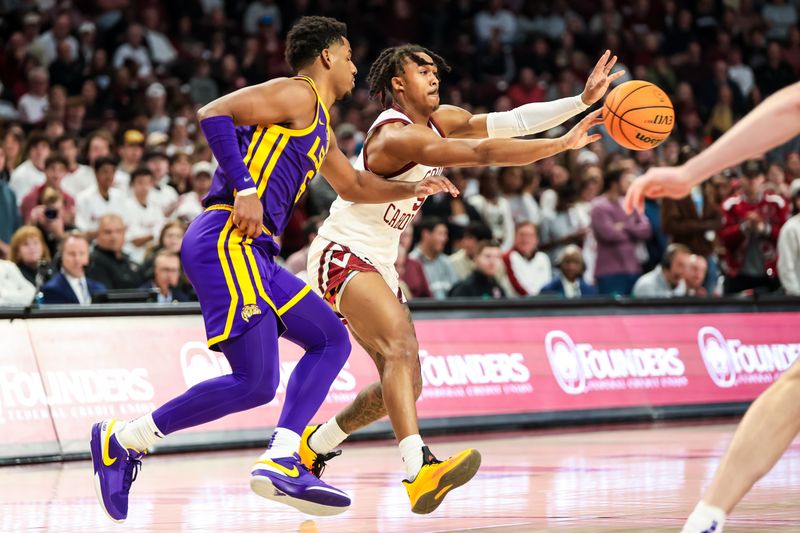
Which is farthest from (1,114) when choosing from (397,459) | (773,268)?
(773,268)

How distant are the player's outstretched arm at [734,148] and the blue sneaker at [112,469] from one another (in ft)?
10.1

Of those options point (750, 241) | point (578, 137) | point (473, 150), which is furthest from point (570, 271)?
point (578, 137)

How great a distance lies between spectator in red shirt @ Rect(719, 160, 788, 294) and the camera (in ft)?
45.8

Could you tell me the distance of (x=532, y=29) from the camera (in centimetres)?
2133

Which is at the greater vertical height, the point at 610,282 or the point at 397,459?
the point at 397,459

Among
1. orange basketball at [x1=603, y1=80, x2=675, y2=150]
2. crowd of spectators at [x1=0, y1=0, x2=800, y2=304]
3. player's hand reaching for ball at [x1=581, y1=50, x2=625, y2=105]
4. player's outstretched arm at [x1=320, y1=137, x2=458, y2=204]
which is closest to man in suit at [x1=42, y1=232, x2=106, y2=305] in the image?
crowd of spectators at [x1=0, y1=0, x2=800, y2=304]

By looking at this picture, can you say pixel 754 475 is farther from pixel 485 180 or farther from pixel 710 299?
pixel 485 180

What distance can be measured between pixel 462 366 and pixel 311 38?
5.37m

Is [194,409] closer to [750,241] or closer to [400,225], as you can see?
[400,225]

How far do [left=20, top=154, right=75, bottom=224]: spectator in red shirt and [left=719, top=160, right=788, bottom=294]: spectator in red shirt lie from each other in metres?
6.80

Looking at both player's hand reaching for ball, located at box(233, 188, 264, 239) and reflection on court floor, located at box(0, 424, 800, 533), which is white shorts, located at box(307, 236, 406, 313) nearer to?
player's hand reaching for ball, located at box(233, 188, 264, 239)

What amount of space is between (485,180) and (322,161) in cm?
845

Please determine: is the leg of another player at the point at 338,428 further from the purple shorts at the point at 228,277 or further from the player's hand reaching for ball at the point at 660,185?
the player's hand reaching for ball at the point at 660,185

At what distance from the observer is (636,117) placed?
6.49 m
